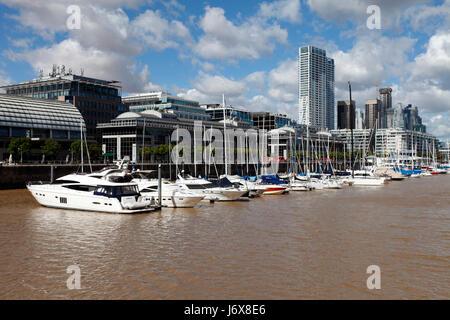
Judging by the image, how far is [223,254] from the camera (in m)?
27.2

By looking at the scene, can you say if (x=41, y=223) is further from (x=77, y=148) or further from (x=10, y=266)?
(x=77, y=148)

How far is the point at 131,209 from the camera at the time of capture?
44.6m

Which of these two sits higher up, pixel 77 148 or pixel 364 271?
pixel 77 148

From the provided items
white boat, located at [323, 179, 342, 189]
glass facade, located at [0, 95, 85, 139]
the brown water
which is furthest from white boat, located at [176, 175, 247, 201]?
glass facade, located at [0, 95, 85, 139]

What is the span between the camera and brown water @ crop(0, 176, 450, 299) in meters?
20.5

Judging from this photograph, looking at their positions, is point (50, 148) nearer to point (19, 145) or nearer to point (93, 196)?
point (19, 145)

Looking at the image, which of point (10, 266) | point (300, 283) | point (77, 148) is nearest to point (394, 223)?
point (300, 283)

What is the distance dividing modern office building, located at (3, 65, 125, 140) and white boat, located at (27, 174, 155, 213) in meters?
109

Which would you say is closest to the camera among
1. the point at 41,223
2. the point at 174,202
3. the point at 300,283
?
the point at 300,283

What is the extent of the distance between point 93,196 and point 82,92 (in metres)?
125

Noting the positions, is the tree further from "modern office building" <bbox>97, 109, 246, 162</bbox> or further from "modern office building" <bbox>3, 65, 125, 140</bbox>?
"modern office building" <bbox>3, 65, 125, 140</bbox>

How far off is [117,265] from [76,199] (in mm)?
23800

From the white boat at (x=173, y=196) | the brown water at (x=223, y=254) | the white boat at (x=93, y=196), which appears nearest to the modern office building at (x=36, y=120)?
the white boat at (x=93, y=196)

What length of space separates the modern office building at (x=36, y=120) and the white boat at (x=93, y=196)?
7426 centimetres
